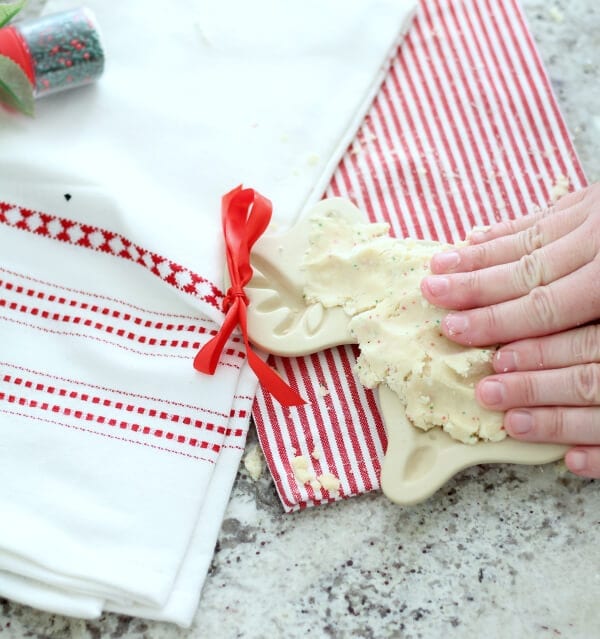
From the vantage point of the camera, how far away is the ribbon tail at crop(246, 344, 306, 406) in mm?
854

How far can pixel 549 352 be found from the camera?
817 millimetres

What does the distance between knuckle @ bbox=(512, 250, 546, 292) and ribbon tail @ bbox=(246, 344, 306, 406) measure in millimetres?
270

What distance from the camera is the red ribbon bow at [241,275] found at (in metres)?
0.86

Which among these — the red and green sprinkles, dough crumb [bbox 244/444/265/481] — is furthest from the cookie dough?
the red and green sprinkles

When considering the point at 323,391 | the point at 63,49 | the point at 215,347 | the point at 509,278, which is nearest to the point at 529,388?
the point at 509,278

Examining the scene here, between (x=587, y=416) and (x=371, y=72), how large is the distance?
0.55 m

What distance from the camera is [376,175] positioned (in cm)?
102

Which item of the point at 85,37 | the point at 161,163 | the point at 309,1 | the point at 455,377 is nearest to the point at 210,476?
the point at 455,377

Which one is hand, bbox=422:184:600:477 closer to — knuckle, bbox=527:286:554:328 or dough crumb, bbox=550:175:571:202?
knuckle, bbox=527:286:554:328

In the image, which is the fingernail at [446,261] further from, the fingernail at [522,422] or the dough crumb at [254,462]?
the dough crumb at [254,462]

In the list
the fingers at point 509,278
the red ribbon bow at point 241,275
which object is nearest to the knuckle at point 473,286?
the fingers at point 509,278

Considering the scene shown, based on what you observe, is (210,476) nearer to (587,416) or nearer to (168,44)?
(587,416)

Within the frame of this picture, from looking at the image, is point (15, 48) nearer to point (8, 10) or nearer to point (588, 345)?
point (8, 10)

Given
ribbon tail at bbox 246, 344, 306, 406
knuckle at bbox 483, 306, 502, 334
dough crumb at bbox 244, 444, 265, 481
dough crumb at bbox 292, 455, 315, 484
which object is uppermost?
knuckle at bbox 483, 306, 502, 334
